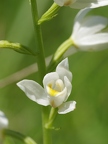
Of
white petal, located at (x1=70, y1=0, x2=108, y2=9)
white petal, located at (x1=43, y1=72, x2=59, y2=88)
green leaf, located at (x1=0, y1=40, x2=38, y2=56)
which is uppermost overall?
white petal, located at (x1=70, y1=0, x2=108, y2=9)

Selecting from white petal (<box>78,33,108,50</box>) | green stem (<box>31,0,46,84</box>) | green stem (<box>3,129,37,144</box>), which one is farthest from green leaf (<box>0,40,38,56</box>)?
green stem (<box>3,129,37,144</box>)

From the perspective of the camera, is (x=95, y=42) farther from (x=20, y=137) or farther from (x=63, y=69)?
(x=20, y=137)

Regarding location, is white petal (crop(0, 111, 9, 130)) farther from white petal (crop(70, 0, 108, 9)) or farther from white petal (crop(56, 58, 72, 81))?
white petal (crop(70, 0, 108, 9))

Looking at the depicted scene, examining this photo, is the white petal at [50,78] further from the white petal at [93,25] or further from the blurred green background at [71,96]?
the blurred green background at [71,96]

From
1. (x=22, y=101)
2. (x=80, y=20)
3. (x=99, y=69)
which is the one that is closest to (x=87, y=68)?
(x=99, y=69)

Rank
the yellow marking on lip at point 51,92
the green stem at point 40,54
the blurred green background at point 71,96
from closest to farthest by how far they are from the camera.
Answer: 1. the yellow marking on lip at point 51,92
2. the green stem at point 40,54
3. the blurred green background at point 71,96

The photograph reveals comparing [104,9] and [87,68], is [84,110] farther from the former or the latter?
[104,9]

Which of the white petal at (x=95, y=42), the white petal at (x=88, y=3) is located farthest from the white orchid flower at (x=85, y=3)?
the white petal at (x=95, y=42)

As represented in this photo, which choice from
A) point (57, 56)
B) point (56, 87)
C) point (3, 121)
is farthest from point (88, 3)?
point (3, 121)
